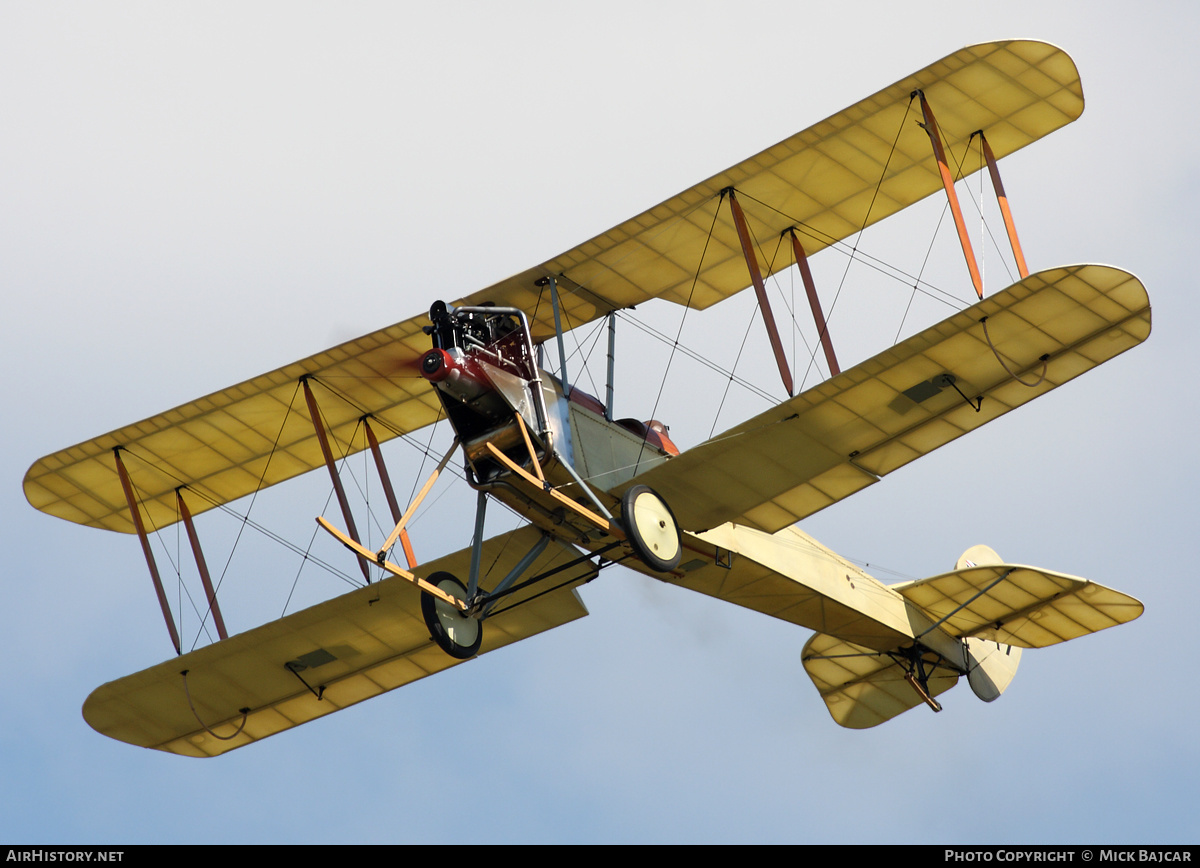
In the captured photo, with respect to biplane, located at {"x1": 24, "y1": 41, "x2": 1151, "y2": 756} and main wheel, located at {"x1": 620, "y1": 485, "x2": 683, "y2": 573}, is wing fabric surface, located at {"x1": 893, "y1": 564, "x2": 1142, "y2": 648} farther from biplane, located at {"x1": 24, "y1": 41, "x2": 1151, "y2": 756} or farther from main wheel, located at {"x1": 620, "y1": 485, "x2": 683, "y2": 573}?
main wheel, located at {"x1": 620, "y1": 485, "x2": 683, "y2": 573}

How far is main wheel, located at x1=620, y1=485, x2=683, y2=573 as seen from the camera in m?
14.4

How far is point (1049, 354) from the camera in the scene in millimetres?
14461

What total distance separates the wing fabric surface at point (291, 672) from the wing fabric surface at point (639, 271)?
186cm

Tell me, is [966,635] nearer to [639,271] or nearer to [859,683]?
[859,683]

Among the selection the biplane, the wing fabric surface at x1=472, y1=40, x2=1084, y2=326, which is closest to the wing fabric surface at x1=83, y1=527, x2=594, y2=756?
the biplane

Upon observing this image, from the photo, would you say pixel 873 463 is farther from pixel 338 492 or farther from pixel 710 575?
pixel 338 492

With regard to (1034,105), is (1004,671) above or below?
below

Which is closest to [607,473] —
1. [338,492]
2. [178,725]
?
[338,492]

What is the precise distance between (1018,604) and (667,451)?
4.77 metres

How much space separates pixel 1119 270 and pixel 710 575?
16.3 feet

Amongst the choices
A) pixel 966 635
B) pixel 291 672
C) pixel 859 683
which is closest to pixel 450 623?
pixel 291 672

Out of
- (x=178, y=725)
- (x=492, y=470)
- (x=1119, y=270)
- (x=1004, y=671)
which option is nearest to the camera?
(x=1119, y=270)

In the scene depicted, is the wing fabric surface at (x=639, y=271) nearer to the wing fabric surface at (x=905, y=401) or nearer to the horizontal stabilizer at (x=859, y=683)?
the wing fabric surface at (x=905, y=401)

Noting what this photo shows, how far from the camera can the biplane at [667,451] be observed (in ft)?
48.4
